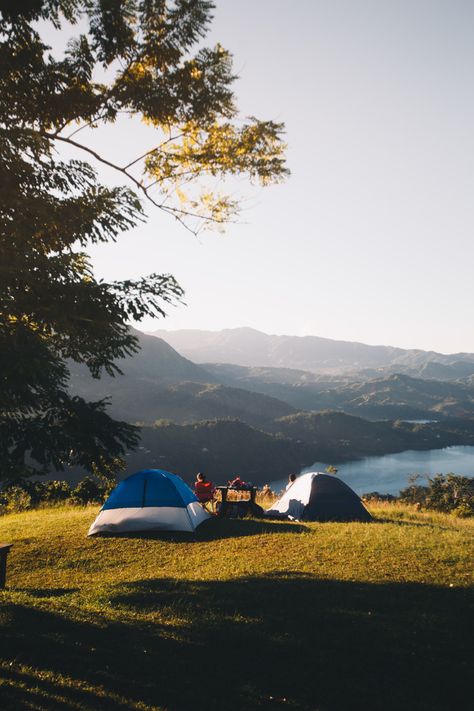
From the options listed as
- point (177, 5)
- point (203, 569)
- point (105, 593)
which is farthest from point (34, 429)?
point (177, 5)

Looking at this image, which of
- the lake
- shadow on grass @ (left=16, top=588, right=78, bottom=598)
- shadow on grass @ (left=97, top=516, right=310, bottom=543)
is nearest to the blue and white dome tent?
shadow on grass @ (left=97, top=516, right=310, bottom=543)

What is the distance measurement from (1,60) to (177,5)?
155 inches

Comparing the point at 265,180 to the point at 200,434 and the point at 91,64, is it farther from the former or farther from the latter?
the point at 200,434

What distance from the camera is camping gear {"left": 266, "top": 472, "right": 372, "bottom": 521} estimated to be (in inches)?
597

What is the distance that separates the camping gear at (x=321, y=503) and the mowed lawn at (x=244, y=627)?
12.9 ft

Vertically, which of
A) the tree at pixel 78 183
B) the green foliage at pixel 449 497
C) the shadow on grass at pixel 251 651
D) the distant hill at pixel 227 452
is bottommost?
the distant hill at pixel 227 452

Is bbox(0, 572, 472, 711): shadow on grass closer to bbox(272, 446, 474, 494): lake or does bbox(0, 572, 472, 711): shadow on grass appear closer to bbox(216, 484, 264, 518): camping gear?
bbox(216, 484, 264, 518): camping gear

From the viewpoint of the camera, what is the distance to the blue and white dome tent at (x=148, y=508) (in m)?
12.9

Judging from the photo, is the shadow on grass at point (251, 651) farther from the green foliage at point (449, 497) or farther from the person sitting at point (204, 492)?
the green foliage at point (449, 497)

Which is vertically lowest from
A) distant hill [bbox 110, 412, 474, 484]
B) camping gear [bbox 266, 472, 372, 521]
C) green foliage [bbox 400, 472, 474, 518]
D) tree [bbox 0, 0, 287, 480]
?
distant hill [bbox 110, 412, 474, 484]

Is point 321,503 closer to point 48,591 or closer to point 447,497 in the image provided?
point 48,591

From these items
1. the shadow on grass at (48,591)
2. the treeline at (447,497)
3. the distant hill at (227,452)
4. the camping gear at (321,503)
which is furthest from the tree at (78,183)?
the distant hill at (227,452)

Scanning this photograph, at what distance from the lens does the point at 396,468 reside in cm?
14400

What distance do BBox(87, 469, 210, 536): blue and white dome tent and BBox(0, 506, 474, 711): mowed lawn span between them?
1.64 metres
